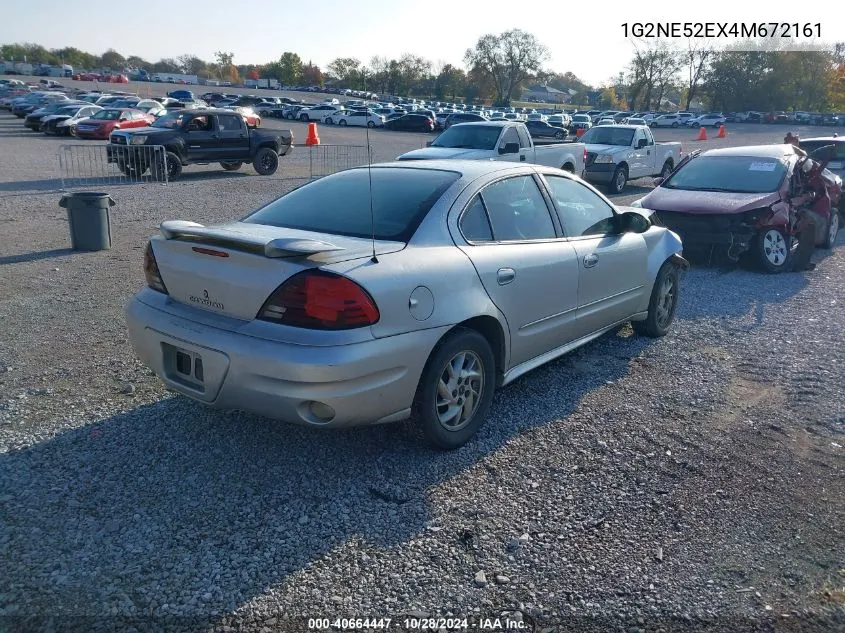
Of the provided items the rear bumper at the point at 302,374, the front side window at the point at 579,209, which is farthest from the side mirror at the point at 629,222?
the rear bumper at the point at 302,374

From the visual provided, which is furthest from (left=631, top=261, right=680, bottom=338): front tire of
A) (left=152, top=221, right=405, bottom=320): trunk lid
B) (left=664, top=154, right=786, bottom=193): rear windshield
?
(left=664, top=154, right=786, bottom=193): rear windshield

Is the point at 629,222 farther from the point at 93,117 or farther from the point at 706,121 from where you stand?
the point at 706,121

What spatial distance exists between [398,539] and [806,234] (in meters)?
8.92

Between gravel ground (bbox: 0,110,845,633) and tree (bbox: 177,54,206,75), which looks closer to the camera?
gravel ground (bbox: 0,110,845,633)

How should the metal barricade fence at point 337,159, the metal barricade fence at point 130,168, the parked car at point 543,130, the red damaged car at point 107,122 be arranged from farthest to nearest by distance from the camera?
the parked car at point 543,130 → the red damaged car at point 107,122 → the metal barricade fence at point 337,159 → the metal barricade fence at point 130,168

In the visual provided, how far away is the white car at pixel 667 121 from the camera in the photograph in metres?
70.0

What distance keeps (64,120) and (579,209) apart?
109 feet

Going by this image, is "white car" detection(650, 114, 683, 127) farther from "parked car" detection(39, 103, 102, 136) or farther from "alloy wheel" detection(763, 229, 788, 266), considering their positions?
"alloy wheel" detection(763, 229, 788, 266)

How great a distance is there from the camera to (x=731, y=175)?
34.9 ft

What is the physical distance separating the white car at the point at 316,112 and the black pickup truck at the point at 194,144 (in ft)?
107

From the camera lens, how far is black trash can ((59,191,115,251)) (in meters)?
9.56

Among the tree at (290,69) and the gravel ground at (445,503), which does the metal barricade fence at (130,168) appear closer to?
the gravel ground at (445,503)

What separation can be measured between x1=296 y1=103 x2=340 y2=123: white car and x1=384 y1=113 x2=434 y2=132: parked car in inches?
273

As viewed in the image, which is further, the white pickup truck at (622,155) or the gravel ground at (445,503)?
the white pickup truck at (622,155)
